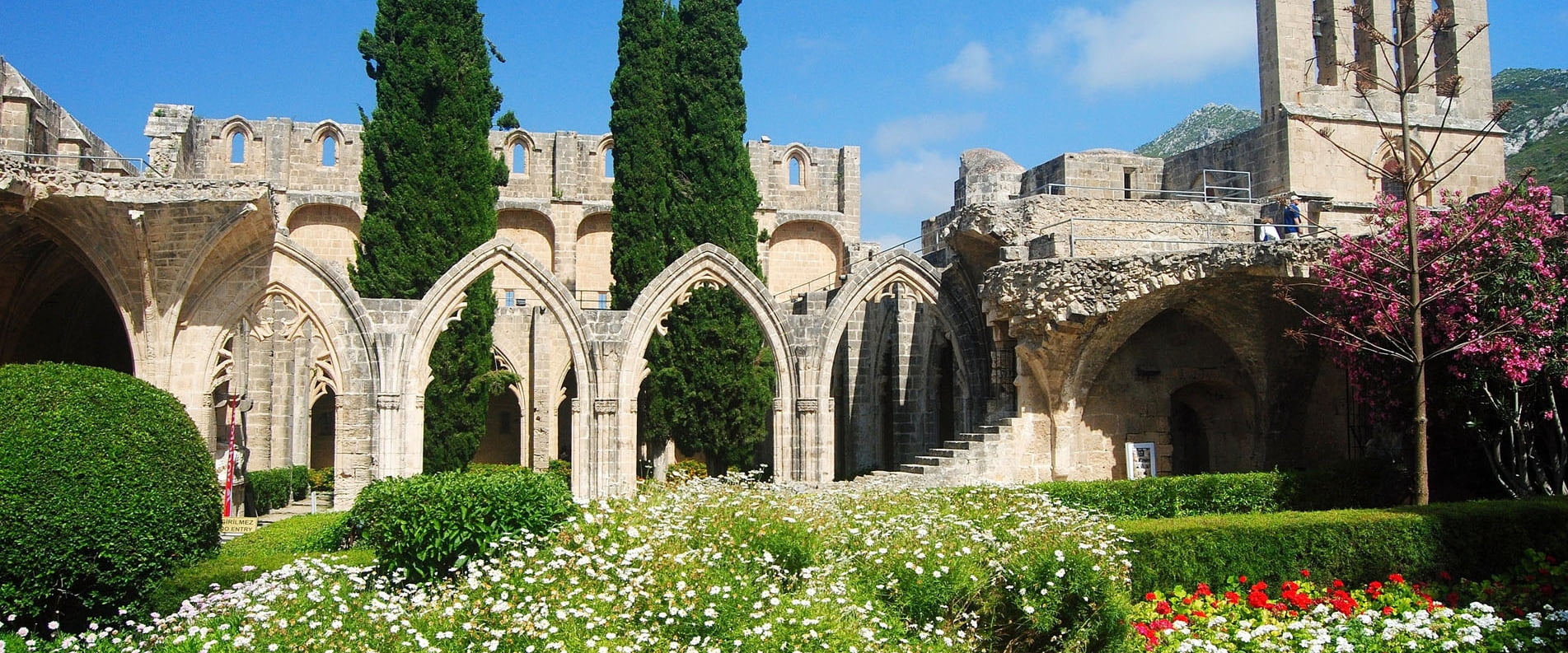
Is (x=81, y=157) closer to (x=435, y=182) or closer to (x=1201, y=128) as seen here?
(x=435, y=182)

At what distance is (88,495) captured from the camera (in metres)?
8.51

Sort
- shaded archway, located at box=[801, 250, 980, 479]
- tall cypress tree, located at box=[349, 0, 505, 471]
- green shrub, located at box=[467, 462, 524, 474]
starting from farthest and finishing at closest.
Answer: tall cypress tree, located at box=[349, 0, 505, 471]
shaded archway, located at box=[801, 250, 980, 479]
green shrub, located at box=[467, 462, 524, 474]

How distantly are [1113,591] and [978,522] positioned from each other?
160cm

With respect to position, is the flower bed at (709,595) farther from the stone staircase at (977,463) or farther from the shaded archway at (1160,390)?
the shaded archway at (1160,390)

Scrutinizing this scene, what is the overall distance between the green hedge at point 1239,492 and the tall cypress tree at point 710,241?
357 inches

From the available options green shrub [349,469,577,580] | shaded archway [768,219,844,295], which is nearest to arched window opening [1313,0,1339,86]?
shaded archway [768,219,844,295]

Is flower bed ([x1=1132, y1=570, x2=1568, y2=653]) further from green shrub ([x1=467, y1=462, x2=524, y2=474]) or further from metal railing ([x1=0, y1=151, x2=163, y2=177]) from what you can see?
metal railing ([x1=0, y1=151, x2=163, y2=177])

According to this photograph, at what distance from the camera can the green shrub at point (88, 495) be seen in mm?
8234

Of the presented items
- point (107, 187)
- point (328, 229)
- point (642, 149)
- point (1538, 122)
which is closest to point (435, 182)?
point (642, 149)

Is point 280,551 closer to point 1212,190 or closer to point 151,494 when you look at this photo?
point 151,494

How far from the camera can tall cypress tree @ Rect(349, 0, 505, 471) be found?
2050 centimetres

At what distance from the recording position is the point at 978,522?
30.1 feet

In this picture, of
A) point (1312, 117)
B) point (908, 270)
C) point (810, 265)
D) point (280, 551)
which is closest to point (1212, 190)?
point (1312, 117)

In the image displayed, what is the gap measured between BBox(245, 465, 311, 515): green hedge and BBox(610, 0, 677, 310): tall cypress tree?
236 inches
